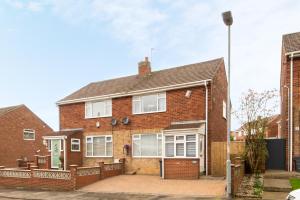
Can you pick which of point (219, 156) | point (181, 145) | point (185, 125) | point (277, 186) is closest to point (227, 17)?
point (277, 186)

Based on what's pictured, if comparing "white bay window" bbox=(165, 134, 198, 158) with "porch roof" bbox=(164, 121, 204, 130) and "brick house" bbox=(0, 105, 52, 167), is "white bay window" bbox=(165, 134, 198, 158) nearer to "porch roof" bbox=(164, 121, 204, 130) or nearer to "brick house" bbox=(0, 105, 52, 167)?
"porch roof" bbox=(164, 121, 204, 130)

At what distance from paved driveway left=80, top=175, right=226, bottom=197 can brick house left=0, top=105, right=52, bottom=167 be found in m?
15.0

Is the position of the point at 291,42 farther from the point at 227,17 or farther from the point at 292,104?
the point at 227,17

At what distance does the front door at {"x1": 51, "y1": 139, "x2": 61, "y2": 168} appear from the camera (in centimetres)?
2425

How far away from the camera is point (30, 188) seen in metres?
18.4

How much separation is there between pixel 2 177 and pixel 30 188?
3.04 m

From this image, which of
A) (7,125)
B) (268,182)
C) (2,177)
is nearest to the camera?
(268,182)

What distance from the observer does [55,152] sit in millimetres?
24453

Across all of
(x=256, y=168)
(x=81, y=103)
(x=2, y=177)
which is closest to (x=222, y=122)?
(x=256, y=168)

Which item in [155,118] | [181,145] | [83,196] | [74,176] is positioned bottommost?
[83,196]

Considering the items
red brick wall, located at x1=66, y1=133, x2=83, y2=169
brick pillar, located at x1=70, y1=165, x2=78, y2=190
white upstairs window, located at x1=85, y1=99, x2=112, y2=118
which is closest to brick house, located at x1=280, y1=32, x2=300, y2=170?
brick pillar, located at x1=70, y1=165, x2=78, y2=190

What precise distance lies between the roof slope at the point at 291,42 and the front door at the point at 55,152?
1770 cm

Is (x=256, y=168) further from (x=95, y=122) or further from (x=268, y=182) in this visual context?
(x=95, y=122)

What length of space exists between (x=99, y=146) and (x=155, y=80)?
6.69m
